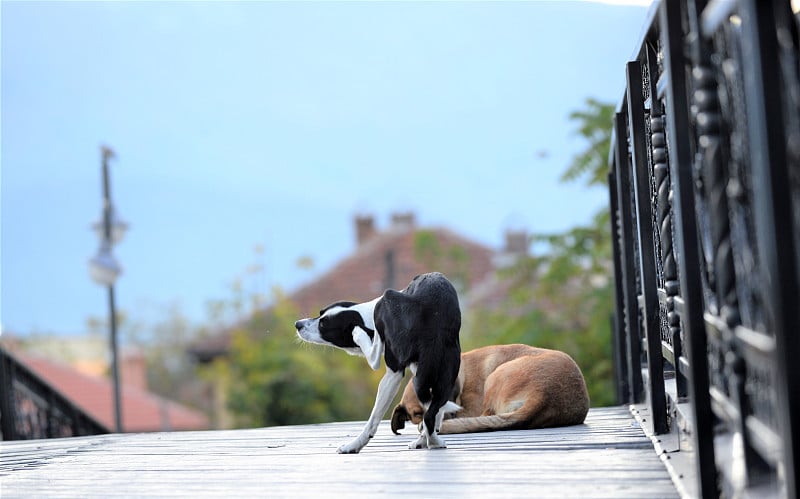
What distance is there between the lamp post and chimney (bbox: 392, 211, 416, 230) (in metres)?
18.3

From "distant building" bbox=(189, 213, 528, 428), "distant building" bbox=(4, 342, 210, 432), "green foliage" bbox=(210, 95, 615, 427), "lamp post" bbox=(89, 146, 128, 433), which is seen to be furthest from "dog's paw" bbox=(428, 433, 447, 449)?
"distant building" bbox=(4, 342, 210, 432)

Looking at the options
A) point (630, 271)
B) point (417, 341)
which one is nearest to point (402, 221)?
point (630, 271)

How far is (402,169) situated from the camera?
137 ft

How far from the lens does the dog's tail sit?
16.0 ft

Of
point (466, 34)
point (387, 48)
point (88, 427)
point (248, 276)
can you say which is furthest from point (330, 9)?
point (88, 427)

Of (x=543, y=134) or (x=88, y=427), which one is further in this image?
(x=543, y=134)

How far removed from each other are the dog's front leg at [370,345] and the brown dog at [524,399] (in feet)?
2.28

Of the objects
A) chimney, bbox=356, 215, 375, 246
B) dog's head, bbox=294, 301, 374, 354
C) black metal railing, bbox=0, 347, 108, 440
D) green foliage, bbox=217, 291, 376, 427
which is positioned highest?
chimney, bbox=356, 215, 375, 246

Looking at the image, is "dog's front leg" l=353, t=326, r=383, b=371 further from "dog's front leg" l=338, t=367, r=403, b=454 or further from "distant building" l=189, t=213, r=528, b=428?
"distant building" l=189, t=213, r=528, b=428

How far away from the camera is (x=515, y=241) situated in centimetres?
2820

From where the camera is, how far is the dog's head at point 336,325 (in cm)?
436

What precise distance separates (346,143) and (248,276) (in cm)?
1581

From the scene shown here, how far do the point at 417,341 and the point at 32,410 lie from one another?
627 centimetres

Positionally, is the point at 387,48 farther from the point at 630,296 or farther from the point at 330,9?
the point at 630,296
